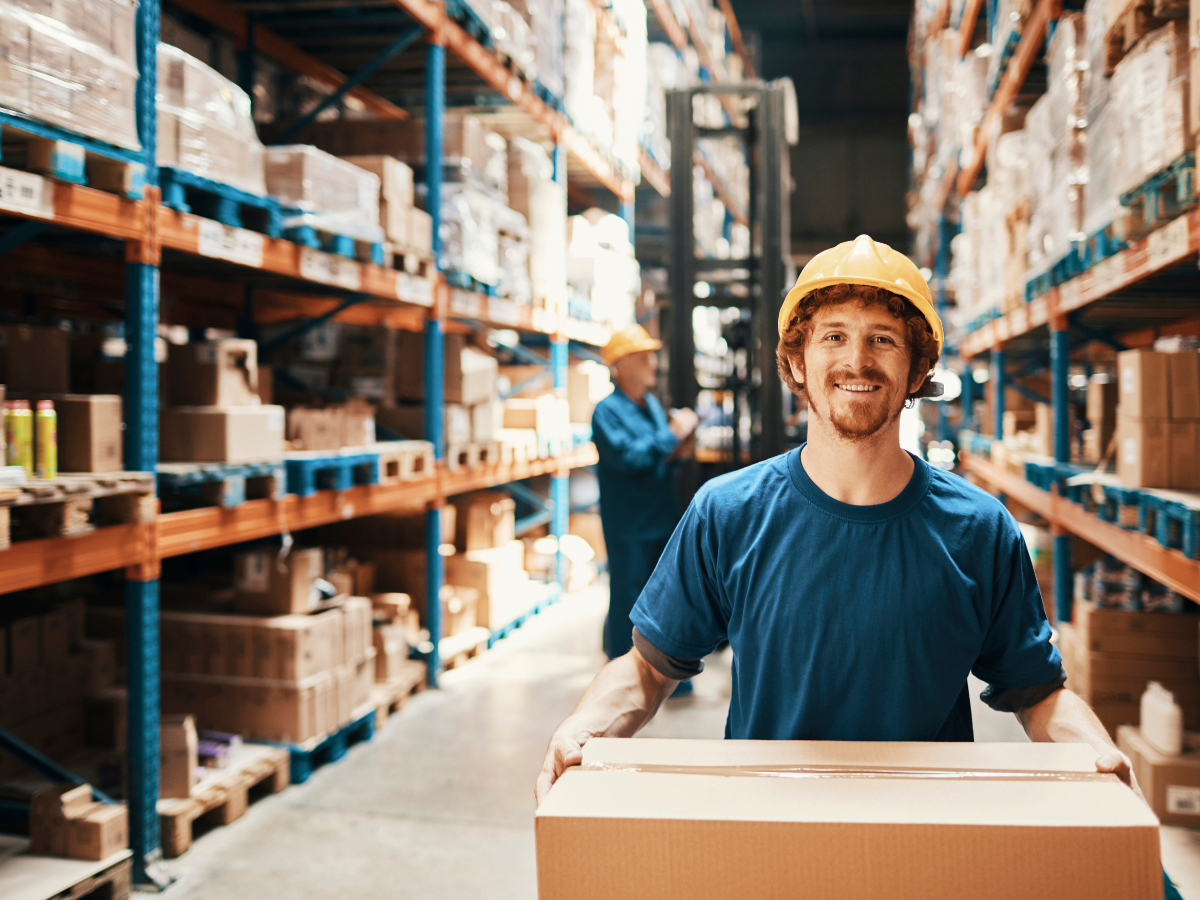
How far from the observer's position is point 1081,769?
1.45 meters

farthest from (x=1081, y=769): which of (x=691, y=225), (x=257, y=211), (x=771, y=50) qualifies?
(x=771, y=50)

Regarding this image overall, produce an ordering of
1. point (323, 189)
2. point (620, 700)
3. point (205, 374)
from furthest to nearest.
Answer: point (323, 189) → point (205, 374) → point (620, 700)

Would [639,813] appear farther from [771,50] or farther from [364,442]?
[771,50]

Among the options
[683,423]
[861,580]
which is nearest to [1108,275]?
[683,423]

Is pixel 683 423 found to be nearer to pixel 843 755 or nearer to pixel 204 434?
pixel 204 434

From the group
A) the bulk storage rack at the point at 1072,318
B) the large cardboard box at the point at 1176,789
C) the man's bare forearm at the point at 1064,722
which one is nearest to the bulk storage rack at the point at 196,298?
the man's bare forearm at the point at 1064,722

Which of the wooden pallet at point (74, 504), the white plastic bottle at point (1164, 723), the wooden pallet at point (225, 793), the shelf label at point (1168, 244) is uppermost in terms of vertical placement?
the shelf label at point (1168, 244)

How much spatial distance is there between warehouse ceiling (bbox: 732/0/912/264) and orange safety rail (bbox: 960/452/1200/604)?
13.9 metres

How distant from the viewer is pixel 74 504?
3131mm

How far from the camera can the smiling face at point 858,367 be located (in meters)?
1.69

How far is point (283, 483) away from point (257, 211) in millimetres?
1244

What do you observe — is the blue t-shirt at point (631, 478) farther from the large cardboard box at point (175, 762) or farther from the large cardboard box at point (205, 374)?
the large cardboard box at point (175, 762)

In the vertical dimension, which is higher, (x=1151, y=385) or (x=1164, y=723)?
(x=1151, y=385)

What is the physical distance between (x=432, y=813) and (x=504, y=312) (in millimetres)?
3817
